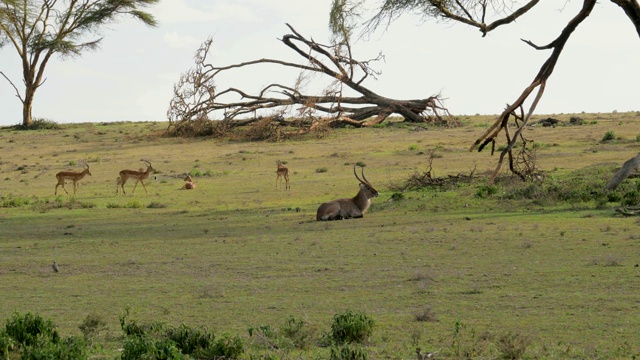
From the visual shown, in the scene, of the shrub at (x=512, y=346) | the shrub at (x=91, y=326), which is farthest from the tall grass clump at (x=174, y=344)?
the shrub at (x=512, y=346)

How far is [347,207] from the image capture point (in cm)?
1769

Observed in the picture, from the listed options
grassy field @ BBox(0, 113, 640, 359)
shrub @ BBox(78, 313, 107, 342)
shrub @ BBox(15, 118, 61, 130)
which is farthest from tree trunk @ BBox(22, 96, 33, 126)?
shrub @ BBox(78, 313, 107, 342)

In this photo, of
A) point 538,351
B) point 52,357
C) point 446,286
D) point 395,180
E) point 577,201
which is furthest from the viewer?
point 395,180

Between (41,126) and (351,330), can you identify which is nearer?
(351,330)

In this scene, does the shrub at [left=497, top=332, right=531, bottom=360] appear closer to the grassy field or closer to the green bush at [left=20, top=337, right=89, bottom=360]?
the grassy field

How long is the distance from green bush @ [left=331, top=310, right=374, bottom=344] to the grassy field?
13 centimetres

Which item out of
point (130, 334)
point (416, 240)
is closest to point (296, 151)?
point (416, 240)

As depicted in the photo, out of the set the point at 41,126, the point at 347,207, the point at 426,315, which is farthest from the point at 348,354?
the point at 41,126

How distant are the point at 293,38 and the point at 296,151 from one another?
9.30m

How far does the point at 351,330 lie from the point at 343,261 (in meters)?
4.94

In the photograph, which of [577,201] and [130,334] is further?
[577,201]

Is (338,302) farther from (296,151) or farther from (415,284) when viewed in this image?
(296,151)

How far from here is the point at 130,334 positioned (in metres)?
8.16

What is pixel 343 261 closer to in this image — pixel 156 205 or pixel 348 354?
pixel 348 354
